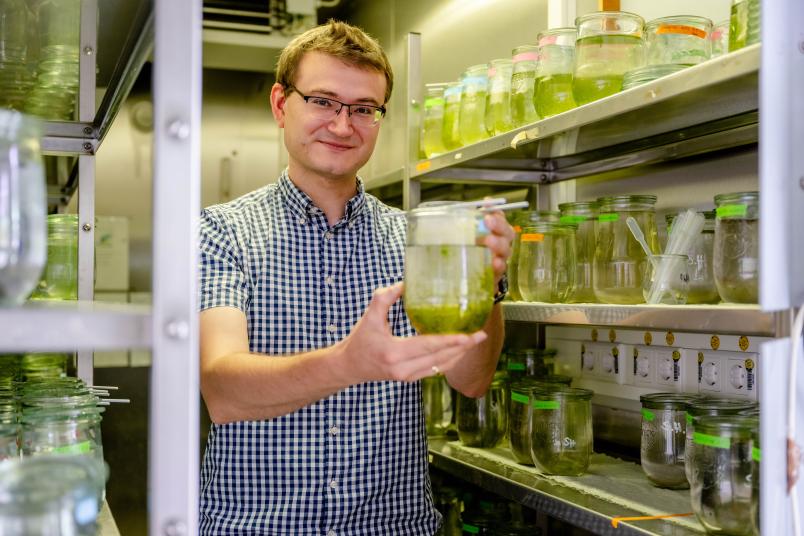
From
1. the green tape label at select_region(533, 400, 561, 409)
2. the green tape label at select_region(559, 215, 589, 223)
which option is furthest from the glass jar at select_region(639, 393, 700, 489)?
the green tape label at select_region(559, 215, 589, 223)

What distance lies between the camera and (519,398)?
6.73 feet

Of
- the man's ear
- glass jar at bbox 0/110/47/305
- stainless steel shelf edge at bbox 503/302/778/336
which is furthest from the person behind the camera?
the man's ear

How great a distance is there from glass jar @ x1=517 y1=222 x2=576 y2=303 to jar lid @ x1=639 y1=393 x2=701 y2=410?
305 millimetres

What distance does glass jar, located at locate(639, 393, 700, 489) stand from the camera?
1746 millimetres

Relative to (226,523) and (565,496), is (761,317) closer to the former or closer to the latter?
(565,496)

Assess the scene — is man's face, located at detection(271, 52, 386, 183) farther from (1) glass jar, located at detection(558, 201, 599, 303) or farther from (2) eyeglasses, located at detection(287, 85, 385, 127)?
(1) glass jar, located at detection(558, 201, 599, 303)

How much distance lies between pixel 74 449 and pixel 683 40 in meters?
1.27

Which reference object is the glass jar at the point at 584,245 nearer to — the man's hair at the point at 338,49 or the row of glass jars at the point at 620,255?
the row of glass jars at the point at 620,255

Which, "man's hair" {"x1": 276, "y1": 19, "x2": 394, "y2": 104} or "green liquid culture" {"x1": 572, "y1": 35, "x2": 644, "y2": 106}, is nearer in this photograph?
"green liquid culture" {"x1": 572, "y1": 35, "x2": 644, "y2": 106}

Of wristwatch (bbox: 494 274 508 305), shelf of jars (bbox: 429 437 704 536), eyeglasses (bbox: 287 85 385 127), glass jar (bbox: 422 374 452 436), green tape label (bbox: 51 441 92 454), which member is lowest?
shelf of jars (bbox: 429 437 704 536)

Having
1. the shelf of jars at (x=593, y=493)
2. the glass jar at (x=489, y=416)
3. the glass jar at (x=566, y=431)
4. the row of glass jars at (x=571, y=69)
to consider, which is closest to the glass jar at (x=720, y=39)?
the row of glass jars at (x=571, y=69)

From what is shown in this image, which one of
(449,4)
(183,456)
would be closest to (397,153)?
(449,4)

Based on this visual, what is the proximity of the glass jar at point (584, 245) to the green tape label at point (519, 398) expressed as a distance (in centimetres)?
27

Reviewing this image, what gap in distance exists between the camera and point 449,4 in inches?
127
